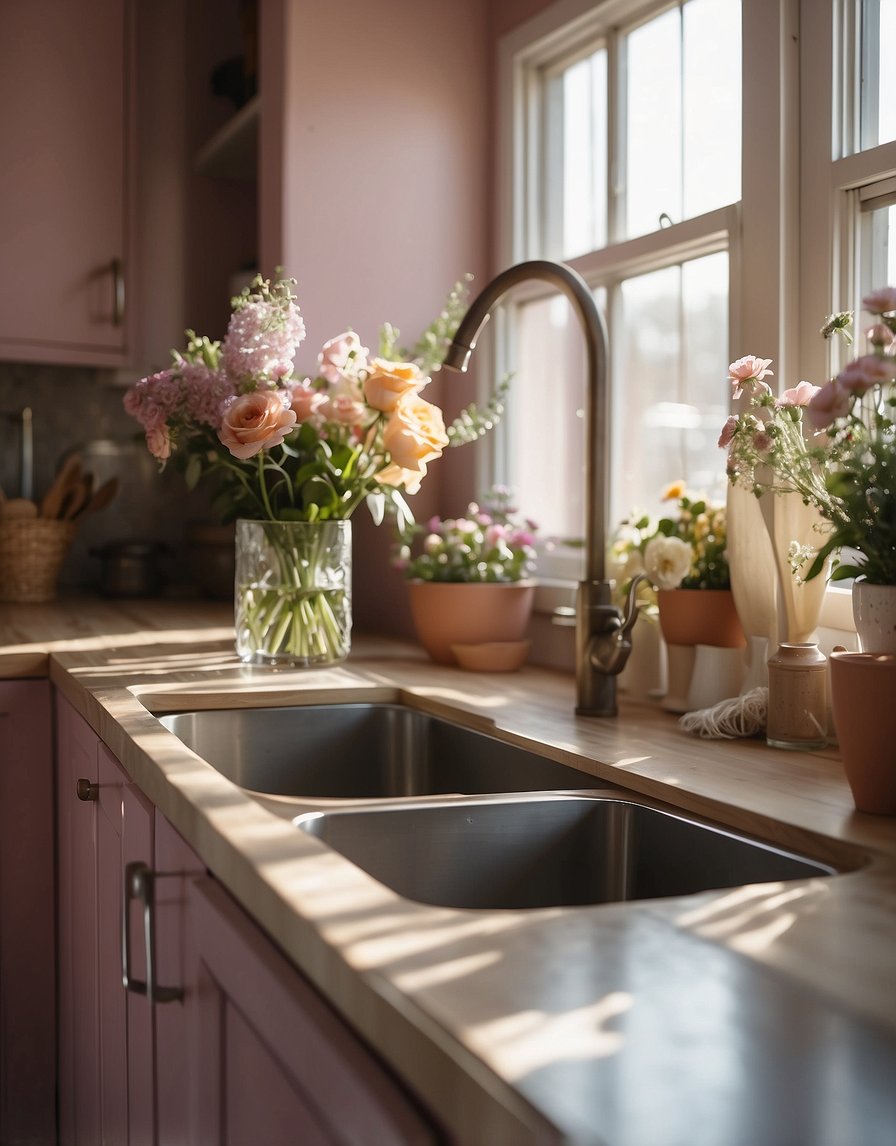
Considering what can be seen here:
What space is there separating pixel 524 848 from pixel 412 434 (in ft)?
2.56

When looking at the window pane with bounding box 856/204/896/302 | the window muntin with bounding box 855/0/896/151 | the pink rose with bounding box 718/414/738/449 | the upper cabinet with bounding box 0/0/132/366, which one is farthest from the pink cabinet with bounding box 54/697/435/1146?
the upper cabinet with bounding box 0/0/132/366

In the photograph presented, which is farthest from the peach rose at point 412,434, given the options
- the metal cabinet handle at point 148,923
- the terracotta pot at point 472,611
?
the metal cabinet handle at point 148,923

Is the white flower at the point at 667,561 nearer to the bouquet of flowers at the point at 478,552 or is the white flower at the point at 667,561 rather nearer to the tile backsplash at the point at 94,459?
the bouquet of flowers at the point at 478,552

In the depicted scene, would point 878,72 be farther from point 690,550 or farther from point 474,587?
point 474,587

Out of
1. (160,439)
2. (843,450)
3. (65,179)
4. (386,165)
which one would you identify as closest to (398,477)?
(160,439)

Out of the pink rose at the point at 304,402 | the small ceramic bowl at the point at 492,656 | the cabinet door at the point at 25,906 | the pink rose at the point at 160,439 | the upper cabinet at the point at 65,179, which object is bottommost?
the cabinet door at the point at 25,906

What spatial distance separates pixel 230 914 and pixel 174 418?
111 centimetres

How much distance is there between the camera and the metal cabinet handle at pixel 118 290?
2930 millimetres

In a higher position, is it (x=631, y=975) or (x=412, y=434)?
(x=412, y=434)

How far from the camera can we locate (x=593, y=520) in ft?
5.17

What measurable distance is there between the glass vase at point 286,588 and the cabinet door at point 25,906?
351 mm

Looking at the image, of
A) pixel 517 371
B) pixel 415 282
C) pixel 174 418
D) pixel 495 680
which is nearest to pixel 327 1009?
pixel 495 680

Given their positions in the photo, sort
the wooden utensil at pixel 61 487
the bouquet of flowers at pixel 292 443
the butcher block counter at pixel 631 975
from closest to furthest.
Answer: the butcher block counter at pixel 631 975 → the bouquet of flowers at pixel 292 443 → the wooden utensil at pixel 61 487

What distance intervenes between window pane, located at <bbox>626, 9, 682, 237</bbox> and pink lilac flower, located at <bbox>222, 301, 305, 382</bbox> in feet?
2.02
